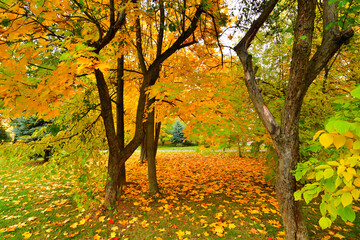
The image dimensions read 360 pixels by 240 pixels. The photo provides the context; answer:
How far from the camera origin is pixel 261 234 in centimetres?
342

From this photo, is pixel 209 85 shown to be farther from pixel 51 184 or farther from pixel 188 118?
pixel 51 184

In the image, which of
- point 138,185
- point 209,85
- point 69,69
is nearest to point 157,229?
point 138,185

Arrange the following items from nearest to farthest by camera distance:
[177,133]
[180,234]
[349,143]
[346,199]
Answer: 1. [346,199]
2. [349,143]
3. [180,234]
4. [177,133]

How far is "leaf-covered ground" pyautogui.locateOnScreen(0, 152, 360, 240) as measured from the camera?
3.54m

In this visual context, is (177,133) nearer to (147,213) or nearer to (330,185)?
(147,213)

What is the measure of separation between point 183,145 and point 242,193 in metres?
18.5

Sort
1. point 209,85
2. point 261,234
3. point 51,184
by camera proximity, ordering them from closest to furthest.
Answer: point 261,234
point 209,85
point 51,184

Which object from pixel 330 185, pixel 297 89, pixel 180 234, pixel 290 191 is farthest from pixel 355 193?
pixel 180 234

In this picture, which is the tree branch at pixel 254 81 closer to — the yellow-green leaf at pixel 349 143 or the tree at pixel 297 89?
the tree at pixel 297 89

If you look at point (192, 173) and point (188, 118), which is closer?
point (188, 118)

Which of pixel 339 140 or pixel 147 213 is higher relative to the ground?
pixel 339 140

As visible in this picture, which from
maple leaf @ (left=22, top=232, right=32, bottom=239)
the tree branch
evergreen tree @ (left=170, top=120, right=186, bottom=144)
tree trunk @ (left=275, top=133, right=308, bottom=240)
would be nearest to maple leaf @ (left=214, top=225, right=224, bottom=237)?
tree trunk @ (left=275, top=133, right=308, bottom=240)

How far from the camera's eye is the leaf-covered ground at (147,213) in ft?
11.6

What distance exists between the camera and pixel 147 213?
14.0ft
